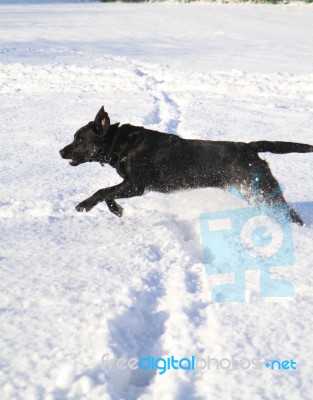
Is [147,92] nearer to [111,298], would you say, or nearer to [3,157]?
Result: [3,157]

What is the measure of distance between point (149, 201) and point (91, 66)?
752 centimetres

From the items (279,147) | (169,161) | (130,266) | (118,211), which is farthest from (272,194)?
(130,266)

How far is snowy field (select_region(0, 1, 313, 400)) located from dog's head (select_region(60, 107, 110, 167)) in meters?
0.36

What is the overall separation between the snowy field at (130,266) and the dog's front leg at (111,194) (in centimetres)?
10

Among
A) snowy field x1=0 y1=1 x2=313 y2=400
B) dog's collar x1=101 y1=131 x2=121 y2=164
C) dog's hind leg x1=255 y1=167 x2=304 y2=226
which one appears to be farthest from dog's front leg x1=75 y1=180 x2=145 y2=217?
dog's hind leg x1=255 y1=167 x2=304 y2=226

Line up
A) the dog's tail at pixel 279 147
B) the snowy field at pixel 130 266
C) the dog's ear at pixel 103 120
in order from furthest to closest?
the dog's ear at pixel 103 120
the dog's tail at pixel 279 147
the snowy field at pixel 130 266

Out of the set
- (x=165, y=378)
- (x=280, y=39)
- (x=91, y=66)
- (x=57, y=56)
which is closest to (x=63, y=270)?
(x=165, y=378)

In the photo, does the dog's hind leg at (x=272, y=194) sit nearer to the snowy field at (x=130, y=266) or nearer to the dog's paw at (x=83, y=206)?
the snowy field at (x=130, y=266)

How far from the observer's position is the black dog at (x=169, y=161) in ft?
12.8

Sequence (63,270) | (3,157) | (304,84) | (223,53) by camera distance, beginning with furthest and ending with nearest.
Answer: (223,53) < (304,84) < (3,157) < (63,270)

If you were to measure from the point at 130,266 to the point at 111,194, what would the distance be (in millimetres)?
948

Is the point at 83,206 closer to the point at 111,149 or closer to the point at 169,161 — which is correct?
the point at 111,149

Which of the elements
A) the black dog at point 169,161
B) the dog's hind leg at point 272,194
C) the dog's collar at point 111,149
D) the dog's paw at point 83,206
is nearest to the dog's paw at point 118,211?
the black dog at point 169,161

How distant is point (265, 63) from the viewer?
478 inches
